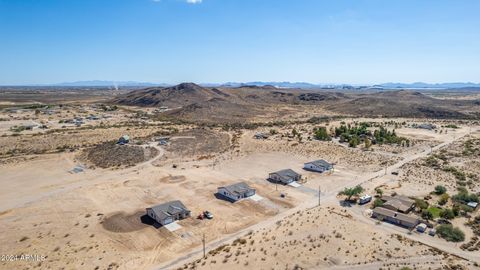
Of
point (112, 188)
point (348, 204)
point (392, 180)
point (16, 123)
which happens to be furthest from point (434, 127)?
point (16, 123)

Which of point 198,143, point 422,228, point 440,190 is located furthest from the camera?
point 198,143

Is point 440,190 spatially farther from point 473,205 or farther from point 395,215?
→ point 395,215

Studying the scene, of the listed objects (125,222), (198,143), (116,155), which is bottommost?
(125,222)

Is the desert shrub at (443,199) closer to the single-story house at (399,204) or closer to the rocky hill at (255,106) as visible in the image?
the single-story house at (399,204)

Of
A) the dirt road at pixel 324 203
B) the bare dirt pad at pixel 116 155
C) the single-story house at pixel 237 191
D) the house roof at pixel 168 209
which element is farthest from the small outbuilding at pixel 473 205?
the bare dirt pad at pixel 116 155

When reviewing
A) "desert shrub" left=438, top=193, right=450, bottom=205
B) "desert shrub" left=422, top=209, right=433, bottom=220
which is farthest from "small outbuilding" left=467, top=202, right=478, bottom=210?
"desert shrub" left=422, top=209, right=433, bottom=220

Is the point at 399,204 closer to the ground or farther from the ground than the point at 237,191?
farther from the ground

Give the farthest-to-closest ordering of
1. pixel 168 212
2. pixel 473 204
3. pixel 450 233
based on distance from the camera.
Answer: pixel 473 204
pixel 168 212
pixel 450 233

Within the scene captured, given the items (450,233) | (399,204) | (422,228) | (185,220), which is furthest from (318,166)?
(185,220)
